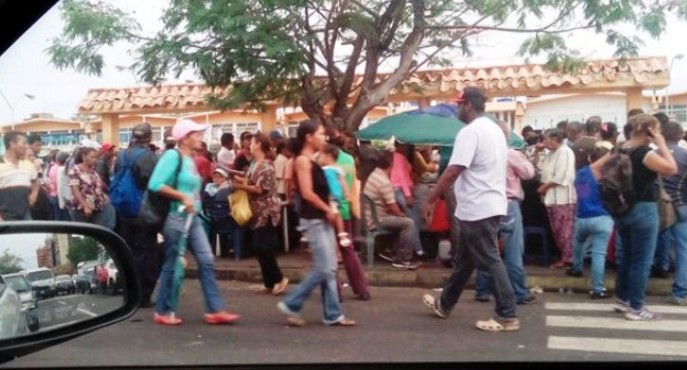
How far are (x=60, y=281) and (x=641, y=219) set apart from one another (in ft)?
8.07

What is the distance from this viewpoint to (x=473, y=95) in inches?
127

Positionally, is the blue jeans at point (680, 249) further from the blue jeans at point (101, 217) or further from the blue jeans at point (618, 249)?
the blue jeans at point (101, 217)

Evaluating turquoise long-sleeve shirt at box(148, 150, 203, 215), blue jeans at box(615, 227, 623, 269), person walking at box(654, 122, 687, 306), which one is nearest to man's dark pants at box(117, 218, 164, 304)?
turquoise long-sleeve shirt at box(148, 150, 203, 215)

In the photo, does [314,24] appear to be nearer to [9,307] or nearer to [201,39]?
[201,39]

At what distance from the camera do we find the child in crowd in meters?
3.55

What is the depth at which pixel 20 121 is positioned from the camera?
2869 millimetres

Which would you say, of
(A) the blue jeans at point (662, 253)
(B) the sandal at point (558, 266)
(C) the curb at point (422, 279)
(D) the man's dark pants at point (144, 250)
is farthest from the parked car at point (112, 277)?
(A) the blue jeans at point (662, 253)

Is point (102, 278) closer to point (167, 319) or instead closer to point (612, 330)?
point (167, 319)

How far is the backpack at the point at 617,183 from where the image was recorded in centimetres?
353

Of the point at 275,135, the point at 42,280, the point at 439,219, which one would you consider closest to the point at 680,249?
the point at 439,219

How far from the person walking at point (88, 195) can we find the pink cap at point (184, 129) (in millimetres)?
348

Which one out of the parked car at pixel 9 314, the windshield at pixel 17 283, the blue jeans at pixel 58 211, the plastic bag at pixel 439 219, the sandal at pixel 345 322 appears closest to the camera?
the parked car at pixel 9 314

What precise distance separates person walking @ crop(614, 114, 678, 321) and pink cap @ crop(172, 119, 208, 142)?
174 cm

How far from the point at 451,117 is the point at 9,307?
190cm
